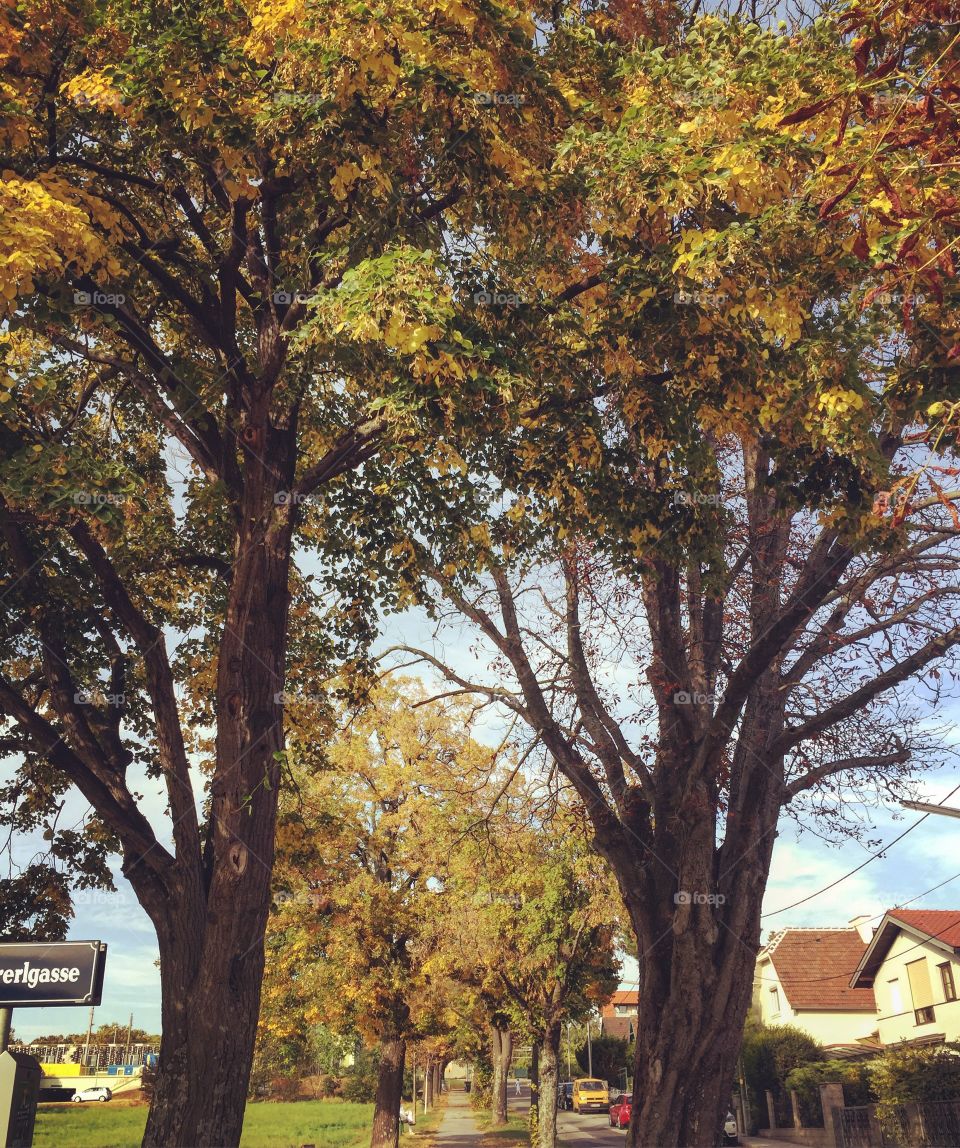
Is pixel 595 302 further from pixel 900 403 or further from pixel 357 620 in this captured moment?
pixel 357 620

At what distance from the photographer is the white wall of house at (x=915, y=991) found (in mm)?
33156

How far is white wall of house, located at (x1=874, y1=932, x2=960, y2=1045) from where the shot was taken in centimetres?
3316

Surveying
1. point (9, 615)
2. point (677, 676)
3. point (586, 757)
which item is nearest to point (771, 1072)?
point (586, 757)

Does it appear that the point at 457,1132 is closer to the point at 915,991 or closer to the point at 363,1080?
the point at 915,991

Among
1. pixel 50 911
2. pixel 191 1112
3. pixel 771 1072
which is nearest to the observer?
pixel 191 1112

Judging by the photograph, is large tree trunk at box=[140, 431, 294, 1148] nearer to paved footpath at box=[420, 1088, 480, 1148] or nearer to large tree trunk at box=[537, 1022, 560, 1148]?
large tree trunk at box=[537, 1022, 560, 1148]

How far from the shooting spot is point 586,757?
52.5ft

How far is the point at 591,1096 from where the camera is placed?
5728 cm

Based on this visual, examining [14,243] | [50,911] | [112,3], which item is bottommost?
[50,911]

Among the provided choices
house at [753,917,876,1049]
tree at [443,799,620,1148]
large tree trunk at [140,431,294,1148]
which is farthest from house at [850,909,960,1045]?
large tree trunk at [140,431,294,1148]

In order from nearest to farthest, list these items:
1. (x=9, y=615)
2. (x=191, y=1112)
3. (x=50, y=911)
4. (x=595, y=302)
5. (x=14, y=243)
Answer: (x=14, y=243)
(x=191, y=1112)
(x=595, y=302)
(x=9, y=615)
(x=50, y=911)

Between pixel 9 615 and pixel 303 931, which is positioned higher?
pixel 9 615

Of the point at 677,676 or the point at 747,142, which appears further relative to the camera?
the point at 677,676

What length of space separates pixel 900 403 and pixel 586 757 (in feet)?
28.8
